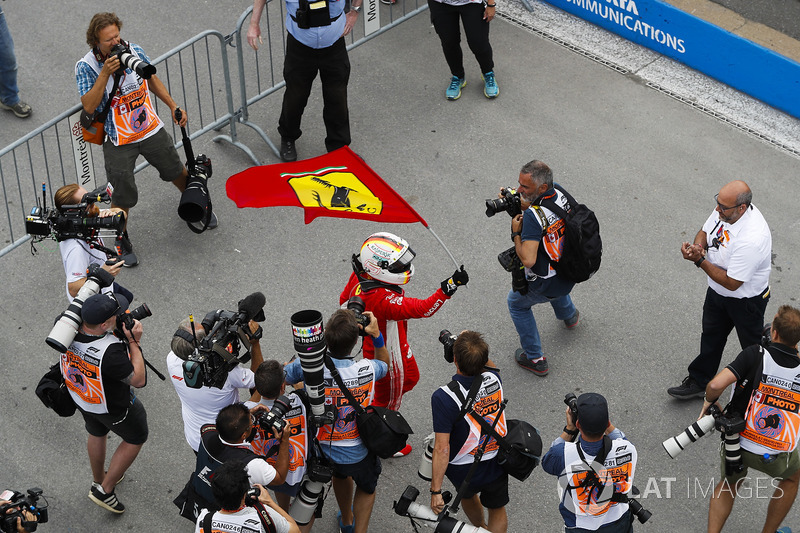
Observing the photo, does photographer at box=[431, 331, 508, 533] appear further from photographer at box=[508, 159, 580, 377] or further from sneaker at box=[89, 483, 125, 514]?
sneaker at box=[89, 483, 125, 514]

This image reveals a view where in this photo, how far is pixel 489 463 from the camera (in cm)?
563

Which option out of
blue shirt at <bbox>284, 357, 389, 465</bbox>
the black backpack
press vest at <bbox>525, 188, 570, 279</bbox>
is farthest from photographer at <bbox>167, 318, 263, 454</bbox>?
the black backpack

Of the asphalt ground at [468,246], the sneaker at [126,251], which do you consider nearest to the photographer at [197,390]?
the asphalt ground at [468,246]

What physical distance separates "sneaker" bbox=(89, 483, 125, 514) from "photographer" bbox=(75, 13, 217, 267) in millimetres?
1838

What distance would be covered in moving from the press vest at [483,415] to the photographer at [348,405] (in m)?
0.49

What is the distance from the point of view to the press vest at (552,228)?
6641mm

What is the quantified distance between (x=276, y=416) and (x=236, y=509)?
2.06 ft

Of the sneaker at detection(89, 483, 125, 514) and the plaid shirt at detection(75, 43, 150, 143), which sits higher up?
the plaid shirt at detection(75, 43, 150, 143)

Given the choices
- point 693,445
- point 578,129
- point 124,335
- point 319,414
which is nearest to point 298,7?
point 578,129

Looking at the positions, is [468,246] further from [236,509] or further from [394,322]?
[236,509]

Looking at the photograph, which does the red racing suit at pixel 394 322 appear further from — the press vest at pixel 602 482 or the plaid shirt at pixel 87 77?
the plaid shirt at pixel 87 77

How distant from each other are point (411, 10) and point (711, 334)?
222 inches

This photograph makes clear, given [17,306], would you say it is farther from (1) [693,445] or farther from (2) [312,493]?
(1) [693,445]

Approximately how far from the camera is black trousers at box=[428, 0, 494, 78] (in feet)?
30.7
